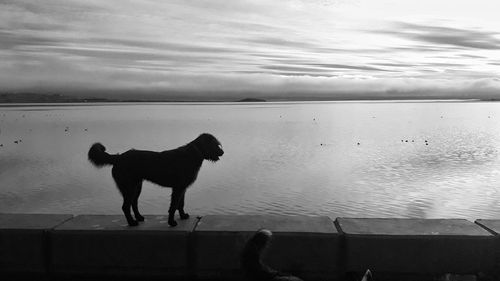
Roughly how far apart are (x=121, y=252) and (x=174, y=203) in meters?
0.95

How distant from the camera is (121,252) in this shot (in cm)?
621

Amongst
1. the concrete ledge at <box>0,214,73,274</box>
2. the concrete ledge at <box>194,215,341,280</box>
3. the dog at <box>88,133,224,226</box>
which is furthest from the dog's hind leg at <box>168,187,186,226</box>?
the concrete ledge at <box>0,214,73,274</box>

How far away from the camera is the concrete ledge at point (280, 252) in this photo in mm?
6090

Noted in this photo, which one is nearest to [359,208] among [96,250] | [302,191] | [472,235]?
[302,191]

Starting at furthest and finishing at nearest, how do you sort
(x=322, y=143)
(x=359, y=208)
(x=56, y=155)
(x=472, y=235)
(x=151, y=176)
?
(x=322, y=143) < (x=56, y=155) < (x=359, y=208) < (x=151, y=176) < (x=472, y=235)

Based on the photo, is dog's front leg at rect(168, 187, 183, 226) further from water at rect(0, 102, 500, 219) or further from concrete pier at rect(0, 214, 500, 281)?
water at rect(0, 102, 500, 219)

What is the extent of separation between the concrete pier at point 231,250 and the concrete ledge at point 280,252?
1cm

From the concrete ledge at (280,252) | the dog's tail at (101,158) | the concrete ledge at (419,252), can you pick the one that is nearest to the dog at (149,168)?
the dog's tail at (101,158)

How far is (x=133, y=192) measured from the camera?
6.84 m

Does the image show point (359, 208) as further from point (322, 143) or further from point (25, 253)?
point (322, 143)

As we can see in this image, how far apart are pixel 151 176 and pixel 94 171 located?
58.0ft

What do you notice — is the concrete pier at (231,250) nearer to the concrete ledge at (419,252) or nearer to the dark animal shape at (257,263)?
the concrete ledge at (419,252)

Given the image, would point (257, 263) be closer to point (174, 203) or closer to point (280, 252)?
point (280, 252)

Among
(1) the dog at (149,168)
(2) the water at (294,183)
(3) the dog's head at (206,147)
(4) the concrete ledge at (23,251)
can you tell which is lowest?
(2) the water at (294,183)
